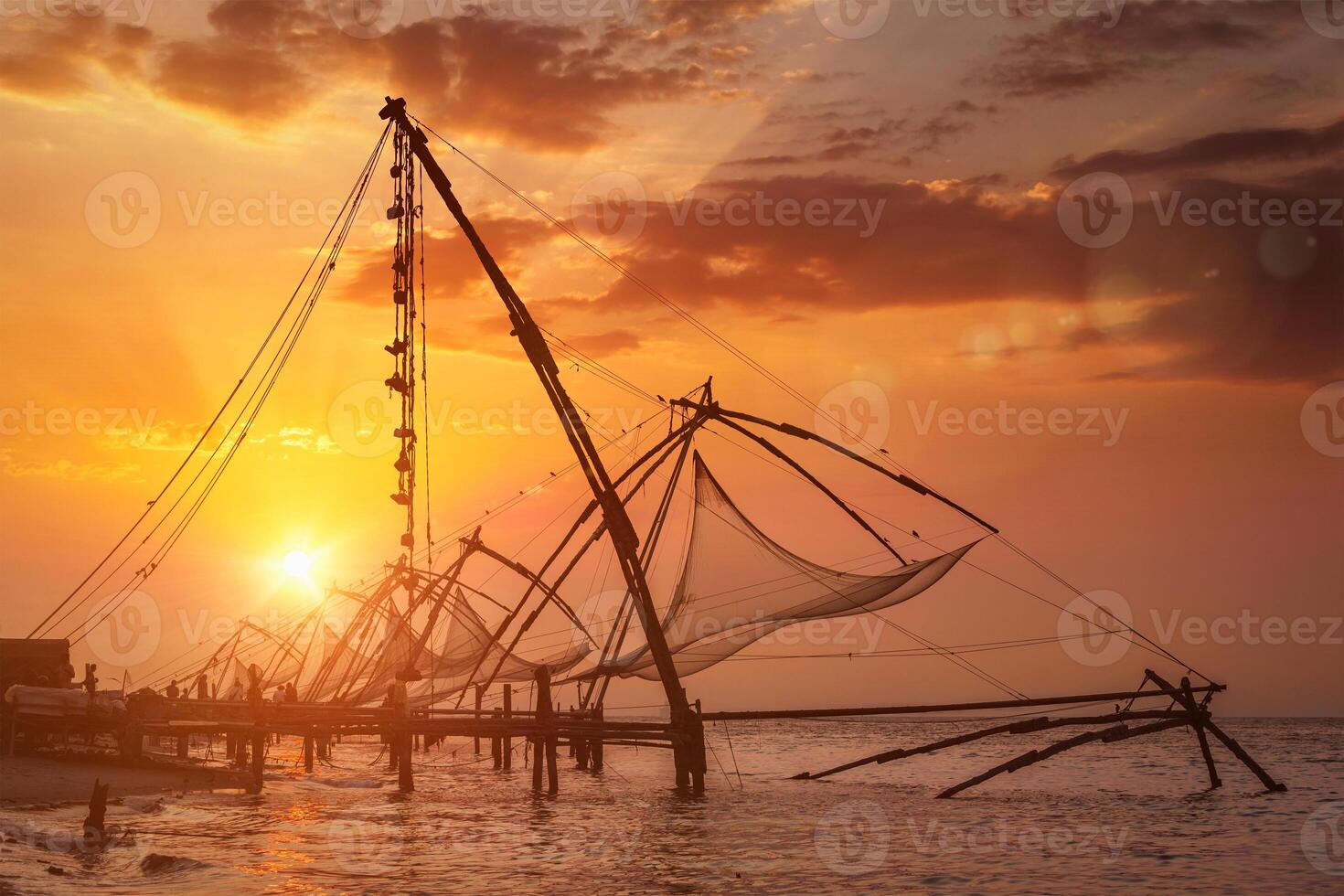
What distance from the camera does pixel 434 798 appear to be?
29.4 metres

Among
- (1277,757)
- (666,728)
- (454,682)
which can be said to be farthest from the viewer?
(1277,757)

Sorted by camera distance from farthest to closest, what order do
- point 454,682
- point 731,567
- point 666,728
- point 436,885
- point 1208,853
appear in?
point 454,682
point 666,728
point 731,567
point 1208,853
point 436,885

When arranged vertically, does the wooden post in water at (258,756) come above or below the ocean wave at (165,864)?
above

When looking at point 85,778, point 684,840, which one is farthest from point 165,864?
point 85,778

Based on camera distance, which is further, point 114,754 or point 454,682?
point 454,682

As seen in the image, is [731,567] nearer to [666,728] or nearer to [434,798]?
[666,728]

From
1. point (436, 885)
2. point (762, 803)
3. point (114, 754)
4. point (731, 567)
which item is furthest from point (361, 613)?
point (436, 885)

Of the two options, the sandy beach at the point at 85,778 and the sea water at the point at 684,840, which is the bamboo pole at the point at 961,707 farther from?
the sandy beach at the point at 85,778

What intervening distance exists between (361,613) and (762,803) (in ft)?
72.0

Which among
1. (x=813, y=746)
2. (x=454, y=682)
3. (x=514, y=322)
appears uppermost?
(x=514, y=322)

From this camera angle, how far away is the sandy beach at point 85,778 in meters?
23.1

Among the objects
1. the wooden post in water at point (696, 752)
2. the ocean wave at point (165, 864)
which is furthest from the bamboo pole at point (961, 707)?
the ocean wave at point (165, 864)

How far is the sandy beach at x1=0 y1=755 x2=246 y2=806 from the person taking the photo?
23109 mm

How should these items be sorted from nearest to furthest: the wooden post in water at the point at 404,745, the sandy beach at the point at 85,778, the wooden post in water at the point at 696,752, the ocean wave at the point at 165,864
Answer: the ocean wave at the point at 165,864, the sandy beach at the point at 85,778, the wooden post in water at the point at 696,752, the wooden post in water at the point at 404,745
